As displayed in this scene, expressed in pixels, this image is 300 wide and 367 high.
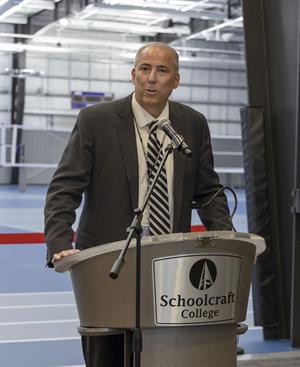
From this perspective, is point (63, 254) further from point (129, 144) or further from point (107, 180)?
point (129, 144)

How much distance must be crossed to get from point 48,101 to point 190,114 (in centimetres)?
2417

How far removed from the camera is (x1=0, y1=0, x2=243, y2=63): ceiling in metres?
15.9

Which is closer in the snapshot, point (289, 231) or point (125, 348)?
point (125, 348)

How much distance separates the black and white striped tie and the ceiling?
11.2 m

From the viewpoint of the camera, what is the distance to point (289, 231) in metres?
6.41

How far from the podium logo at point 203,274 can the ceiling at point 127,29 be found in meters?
11.9

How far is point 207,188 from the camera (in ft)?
11.3

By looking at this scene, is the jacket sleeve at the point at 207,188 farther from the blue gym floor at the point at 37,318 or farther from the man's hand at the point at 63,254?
the blue gym floor at the point at 37,318

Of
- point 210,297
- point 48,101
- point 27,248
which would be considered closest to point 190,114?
point 210,297

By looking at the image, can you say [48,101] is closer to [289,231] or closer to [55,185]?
[289,231]

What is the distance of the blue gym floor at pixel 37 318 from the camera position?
595cm

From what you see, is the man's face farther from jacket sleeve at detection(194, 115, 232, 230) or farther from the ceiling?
the ceiling

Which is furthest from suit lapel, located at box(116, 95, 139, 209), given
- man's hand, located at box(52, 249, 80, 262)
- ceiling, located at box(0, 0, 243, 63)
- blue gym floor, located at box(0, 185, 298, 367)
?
ceiling, located at box(0, 0, 243, 63)

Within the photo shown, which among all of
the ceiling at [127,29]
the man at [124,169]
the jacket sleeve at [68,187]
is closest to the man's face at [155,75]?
the man at [124,169]
